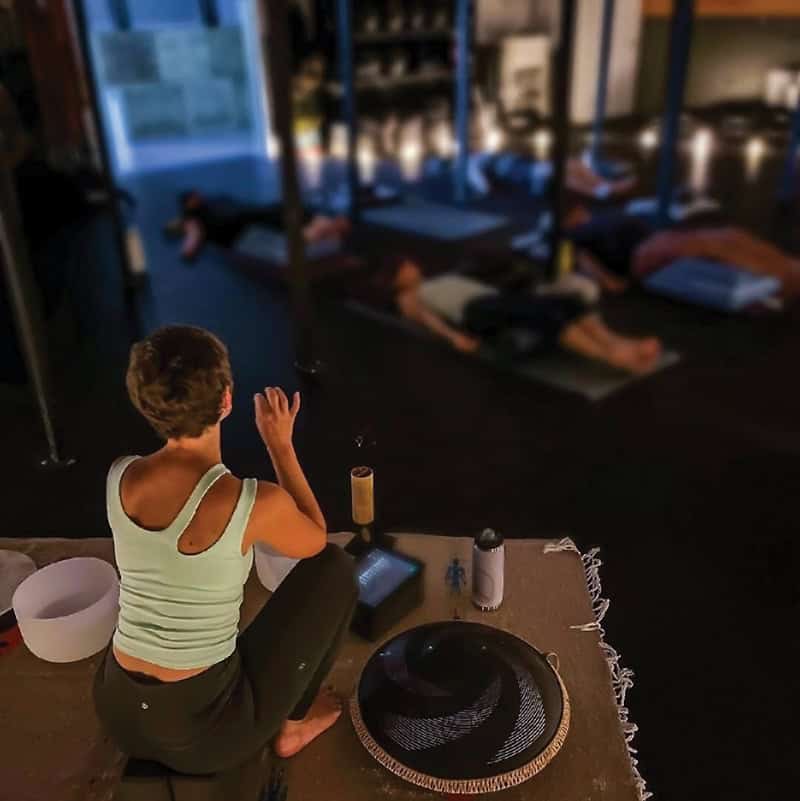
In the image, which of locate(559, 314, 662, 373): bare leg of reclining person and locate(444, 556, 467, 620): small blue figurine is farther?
locate(559, 314, 662, 373): bare leg of reclining person

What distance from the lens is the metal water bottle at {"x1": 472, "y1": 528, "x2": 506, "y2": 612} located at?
124cm

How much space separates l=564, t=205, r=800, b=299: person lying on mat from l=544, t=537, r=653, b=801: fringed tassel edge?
5.36 ft

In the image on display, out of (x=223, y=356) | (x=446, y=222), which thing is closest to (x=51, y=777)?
(x=223, y=356)

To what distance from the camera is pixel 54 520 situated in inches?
63.9

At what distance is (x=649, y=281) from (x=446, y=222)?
1.15 m

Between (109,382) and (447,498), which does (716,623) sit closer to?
(447,498)

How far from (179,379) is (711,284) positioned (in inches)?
91.0

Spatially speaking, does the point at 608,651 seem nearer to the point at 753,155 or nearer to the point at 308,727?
the point at 308,727

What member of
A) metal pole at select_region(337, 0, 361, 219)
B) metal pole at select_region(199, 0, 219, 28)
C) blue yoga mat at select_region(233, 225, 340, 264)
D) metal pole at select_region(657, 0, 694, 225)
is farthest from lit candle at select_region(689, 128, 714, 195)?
metal pole at select_region(199, 0, 219, 28)

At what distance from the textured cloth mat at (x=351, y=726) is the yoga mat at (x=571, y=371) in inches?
34.9

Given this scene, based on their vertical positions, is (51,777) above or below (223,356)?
below

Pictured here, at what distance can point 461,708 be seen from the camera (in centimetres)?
105

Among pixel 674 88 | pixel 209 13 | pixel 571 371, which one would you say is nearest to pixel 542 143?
pixel 674 88

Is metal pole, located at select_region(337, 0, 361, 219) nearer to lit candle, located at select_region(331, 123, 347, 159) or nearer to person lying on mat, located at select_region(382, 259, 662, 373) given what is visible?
lit candle, located at select_region(331, 123, 347, 159)
